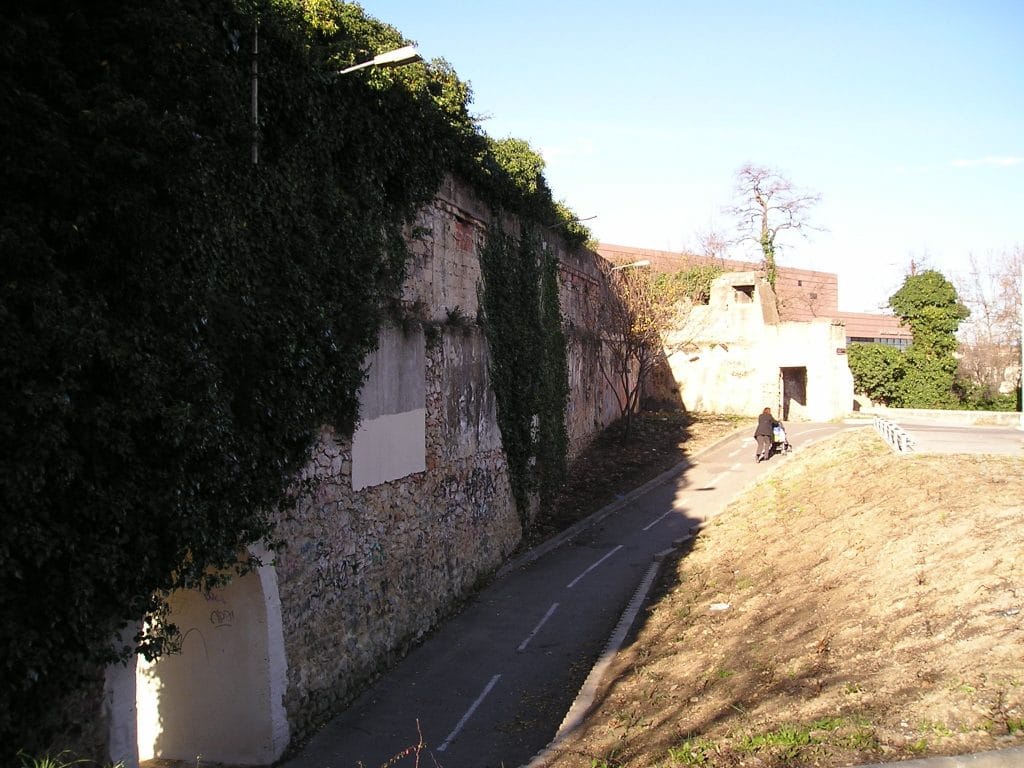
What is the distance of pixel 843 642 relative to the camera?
7.58 meters

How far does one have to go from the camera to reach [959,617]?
7.16 meters

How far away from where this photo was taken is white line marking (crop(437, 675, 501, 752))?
9560 millimetres

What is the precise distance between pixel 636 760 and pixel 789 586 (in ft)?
16.7

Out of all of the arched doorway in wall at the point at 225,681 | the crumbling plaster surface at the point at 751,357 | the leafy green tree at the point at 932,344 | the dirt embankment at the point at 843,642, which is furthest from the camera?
the leafy green tree at the point at 932,344

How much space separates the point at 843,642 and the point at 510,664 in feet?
17.5

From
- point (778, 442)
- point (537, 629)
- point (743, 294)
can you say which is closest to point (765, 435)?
point (778, 442)

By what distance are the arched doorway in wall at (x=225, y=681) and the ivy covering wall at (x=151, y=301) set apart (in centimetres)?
128

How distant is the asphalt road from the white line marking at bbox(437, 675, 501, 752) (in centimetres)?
1

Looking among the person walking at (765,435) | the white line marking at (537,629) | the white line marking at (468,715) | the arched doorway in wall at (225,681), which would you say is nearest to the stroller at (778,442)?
the person walking at (765,435)

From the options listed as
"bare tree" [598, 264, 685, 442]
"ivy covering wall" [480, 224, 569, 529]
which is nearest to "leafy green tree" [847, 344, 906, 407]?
"bare tree" [598, 264, 685, 442]

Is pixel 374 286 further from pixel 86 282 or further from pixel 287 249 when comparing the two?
pixel 86 282

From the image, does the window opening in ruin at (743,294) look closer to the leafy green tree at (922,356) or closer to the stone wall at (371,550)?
the leafy green tree at (922,356)

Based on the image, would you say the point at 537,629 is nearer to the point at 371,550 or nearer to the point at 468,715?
the point at 468,715

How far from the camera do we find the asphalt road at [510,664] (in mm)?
9461
